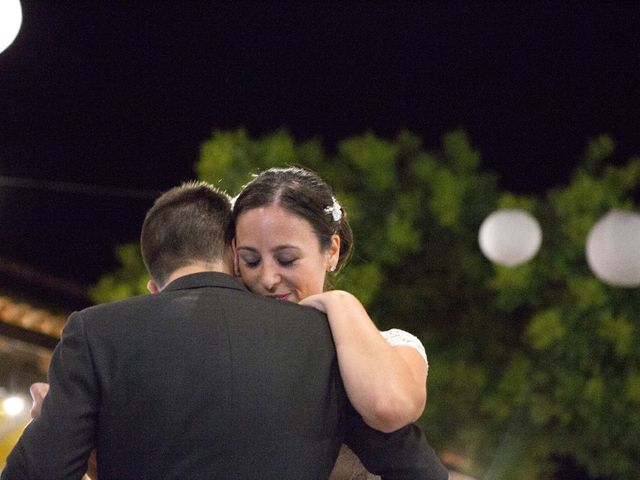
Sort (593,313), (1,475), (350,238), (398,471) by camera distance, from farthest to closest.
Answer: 1. (593,313)
2. (350,238)
3. (398,471)
4. (1,475)

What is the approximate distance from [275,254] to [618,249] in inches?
199

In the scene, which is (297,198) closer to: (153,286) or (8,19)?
(153,286)

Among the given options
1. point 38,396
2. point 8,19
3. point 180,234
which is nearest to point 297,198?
point 180,234

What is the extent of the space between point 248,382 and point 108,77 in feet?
40.7

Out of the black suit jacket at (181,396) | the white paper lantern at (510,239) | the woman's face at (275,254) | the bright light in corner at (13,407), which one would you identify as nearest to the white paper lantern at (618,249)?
the white paper lantern at (510,239)

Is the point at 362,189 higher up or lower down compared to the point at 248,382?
higher up

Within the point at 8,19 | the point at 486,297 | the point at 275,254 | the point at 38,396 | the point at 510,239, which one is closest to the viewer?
the point at 38,396

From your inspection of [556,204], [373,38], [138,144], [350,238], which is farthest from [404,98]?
[350,238]

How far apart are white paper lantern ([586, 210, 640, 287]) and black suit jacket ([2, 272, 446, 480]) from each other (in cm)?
519

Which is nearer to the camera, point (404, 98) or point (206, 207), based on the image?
point (206, 207)

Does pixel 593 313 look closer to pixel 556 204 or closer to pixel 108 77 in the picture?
pixel 556 204

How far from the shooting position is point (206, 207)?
2.19 meters

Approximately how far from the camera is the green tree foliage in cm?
868

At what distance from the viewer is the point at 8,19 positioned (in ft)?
11.5
